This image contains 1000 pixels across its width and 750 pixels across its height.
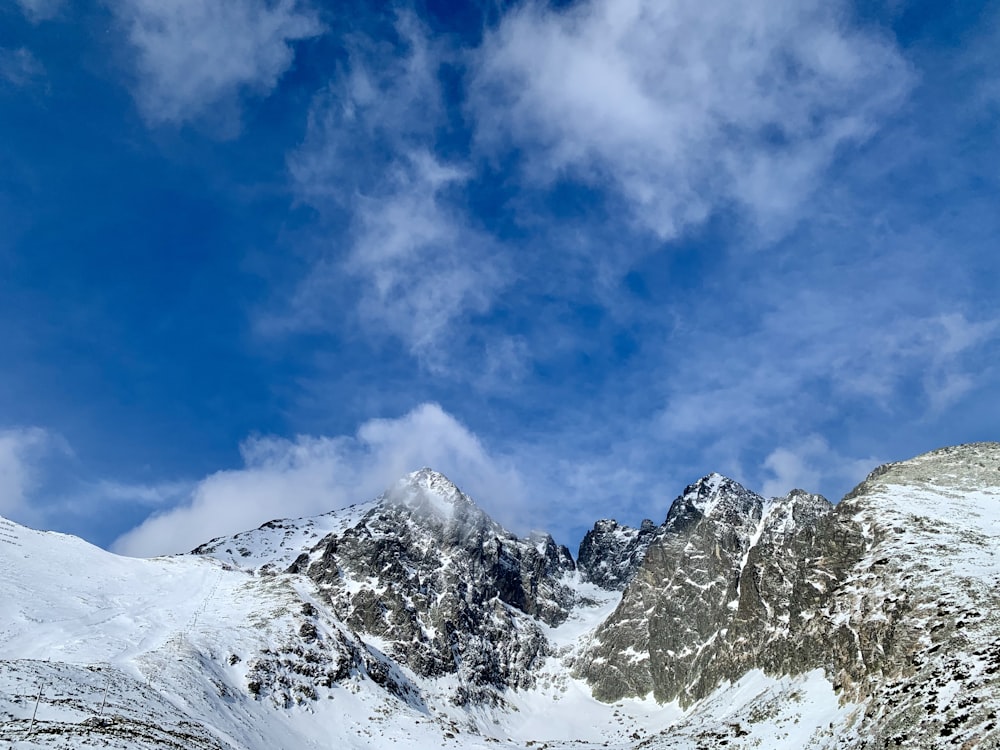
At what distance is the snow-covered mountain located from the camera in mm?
50125

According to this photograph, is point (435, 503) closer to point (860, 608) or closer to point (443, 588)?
point (443, 588)

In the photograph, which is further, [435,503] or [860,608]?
[435,503]

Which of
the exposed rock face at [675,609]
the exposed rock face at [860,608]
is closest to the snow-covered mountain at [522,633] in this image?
the exposed rock face at [860,608]

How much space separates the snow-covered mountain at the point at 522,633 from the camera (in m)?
50.1

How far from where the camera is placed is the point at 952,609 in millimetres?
53031

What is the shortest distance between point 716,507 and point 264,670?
4630 inches

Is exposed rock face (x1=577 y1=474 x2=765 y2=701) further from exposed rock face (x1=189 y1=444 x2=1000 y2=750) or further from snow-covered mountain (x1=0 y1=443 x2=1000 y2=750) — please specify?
snow-covered mountain (x1=0 y1=443 x2=1000 y2=750)

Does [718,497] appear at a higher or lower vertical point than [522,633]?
higher

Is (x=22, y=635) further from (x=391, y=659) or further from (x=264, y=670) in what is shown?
(x=391, y=659)

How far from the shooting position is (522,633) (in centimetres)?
16250

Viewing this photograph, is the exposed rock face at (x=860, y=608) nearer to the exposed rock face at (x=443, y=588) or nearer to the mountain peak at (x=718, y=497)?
the mountain peak at (x=718, y=497)

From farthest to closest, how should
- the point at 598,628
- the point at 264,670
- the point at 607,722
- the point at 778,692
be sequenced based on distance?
the point at 598,628 → the point at 607,722 → the point at 264,670 → the point at 778,692

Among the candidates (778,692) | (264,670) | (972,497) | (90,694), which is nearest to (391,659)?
(264,670)

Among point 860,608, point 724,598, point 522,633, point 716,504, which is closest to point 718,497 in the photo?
point 716,504
